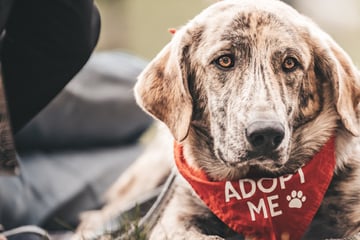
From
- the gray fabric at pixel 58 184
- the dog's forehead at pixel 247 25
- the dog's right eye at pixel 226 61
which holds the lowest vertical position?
the gray fabric at pixel 58 184

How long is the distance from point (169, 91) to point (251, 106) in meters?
0.41

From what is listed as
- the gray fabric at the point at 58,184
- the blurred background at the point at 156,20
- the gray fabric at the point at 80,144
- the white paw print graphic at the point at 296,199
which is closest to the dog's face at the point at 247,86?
the white paw print graphic at the point at 296,199

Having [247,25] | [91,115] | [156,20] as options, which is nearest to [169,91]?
[247,25]

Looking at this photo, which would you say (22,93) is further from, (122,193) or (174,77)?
(122,193)

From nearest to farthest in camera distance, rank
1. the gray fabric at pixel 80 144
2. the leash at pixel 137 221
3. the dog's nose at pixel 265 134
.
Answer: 1. the dog's nose at pixel 265 134
2. the leash at pixel 137 221
3. the gray fabric at pixel 80 144

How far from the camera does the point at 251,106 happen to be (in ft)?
8.21

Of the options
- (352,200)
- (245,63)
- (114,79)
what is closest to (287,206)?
(352,200)

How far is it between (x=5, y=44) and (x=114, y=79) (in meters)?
1.94

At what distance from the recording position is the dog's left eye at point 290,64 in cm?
266

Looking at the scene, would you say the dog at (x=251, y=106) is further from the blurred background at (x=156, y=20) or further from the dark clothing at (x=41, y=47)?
the blurred background at (x=156, y=20)

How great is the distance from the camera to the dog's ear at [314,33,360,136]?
2706 mm

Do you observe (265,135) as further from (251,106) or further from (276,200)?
(276,200)

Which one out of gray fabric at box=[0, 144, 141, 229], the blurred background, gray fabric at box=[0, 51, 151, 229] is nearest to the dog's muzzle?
gray fabric at box=[0, 144, 141, 229]

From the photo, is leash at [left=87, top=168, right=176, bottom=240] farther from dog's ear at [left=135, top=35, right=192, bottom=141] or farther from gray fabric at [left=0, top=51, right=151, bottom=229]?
gray fabric at [left=0, top=51, right=151, bottom=229]
